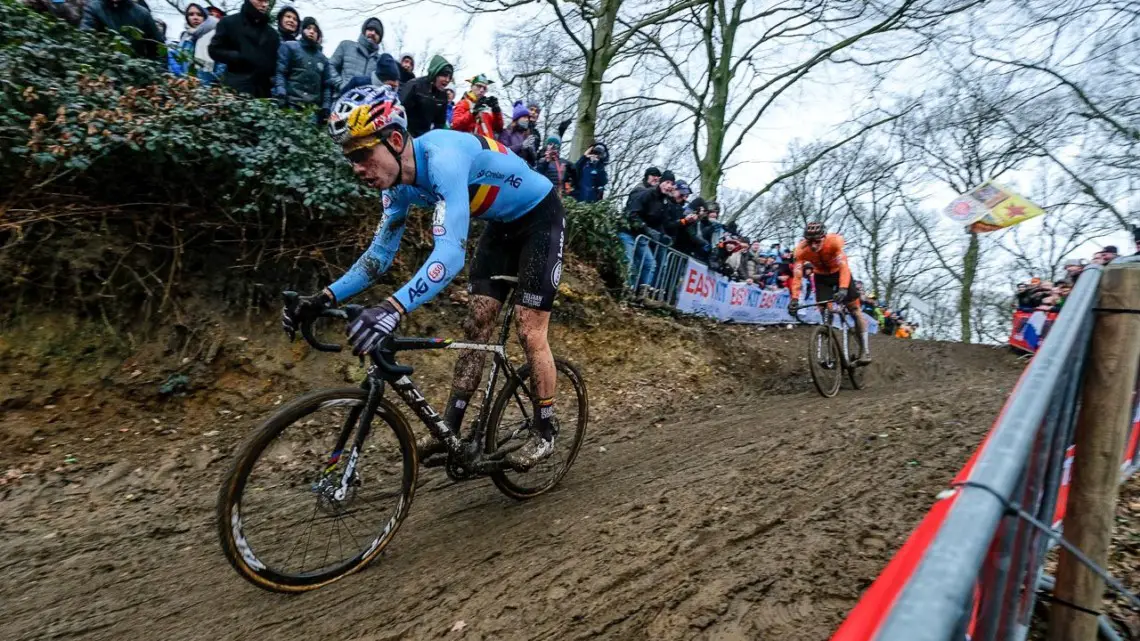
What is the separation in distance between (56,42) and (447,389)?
439 cm

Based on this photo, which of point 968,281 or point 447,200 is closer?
point 447,200

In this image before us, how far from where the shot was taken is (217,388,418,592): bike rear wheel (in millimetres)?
2596

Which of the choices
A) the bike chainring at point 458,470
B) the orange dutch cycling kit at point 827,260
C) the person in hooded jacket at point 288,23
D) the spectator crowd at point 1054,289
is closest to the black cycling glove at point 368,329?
the bike chainring at point 458,470

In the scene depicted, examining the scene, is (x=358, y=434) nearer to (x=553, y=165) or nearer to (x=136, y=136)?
(x=136, y=136)

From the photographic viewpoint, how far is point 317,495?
2.88m

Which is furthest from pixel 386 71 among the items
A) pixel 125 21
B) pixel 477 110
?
pixel 125 21

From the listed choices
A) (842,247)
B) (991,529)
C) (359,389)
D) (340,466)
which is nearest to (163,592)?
(340,466)

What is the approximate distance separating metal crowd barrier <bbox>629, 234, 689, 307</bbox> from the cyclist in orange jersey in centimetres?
225

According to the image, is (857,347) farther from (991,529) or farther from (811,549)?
(991,529)

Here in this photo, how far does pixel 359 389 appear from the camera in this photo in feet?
9.38

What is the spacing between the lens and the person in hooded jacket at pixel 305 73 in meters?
6.43

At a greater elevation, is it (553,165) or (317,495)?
(553,165)

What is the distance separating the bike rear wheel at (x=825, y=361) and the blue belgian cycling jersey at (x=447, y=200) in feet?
17.4

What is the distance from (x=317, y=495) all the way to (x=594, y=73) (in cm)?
1107
